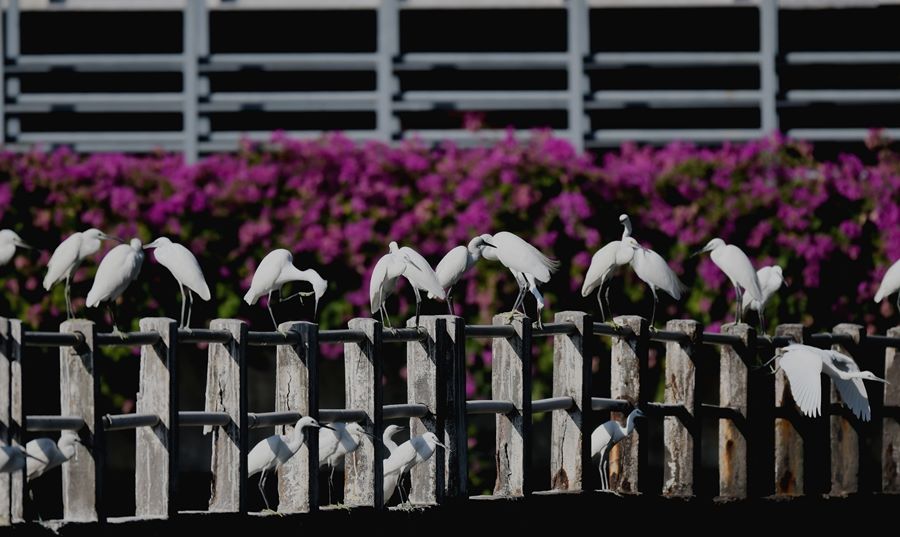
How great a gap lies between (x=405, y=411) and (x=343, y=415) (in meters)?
0.47

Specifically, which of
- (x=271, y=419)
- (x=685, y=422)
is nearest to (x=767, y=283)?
(x=685, y=422)

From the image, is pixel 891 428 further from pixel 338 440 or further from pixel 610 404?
pixel 338 440

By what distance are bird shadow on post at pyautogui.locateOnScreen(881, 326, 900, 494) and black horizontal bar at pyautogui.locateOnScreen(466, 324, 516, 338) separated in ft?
14.1

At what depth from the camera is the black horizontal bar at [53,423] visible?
833cm

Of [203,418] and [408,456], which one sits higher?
[203,418]

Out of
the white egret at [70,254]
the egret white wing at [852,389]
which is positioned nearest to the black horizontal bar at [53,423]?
the white egret at [70,254]

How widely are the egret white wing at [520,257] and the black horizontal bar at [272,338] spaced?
5.63 feet

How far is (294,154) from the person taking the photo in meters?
14.2

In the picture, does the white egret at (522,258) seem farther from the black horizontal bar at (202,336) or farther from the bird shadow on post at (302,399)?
the black horizontal bar at (202,336)

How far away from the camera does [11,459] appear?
8016mm

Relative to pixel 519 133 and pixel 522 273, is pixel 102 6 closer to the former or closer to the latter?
pixel 519 133

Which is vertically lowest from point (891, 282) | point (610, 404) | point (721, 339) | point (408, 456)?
point (408, 456)

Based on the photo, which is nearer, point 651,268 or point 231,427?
point 231,427

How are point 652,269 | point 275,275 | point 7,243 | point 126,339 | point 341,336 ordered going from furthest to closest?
point 652,269 → point 7,243 → point 275,275 → point 341,336 → point 126,339
